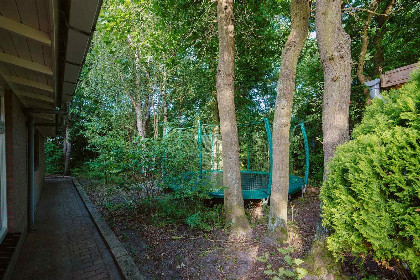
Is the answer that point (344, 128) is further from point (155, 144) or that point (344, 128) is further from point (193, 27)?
point (193, 27)

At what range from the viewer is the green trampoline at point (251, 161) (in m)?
5.40

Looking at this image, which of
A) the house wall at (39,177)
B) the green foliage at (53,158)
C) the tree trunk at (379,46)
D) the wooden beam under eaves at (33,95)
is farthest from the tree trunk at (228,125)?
the green foliage at (53,158)

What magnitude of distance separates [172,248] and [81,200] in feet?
17.7

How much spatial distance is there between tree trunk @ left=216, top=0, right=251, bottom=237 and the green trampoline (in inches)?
36.3

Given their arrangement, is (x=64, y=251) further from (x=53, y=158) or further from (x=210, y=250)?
(x=53, y=158)

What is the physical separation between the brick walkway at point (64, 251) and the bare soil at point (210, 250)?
422 mm

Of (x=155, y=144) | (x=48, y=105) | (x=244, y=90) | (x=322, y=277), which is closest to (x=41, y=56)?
(x=155, y=144)

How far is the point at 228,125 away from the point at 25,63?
10.1 feet

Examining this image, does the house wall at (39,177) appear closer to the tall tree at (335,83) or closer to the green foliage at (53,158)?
the green foliage at (53,158)

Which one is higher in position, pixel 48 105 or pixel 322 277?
pixel 48 105

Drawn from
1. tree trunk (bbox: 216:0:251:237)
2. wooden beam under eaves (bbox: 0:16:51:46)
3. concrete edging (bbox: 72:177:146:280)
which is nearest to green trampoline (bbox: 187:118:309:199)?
tree trunk (bbox: 216:0:251:237)

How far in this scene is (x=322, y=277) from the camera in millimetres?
2502

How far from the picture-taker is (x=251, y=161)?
8.49 m

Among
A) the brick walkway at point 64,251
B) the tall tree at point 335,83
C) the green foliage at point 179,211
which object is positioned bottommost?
the brick walkway at point 64,251
